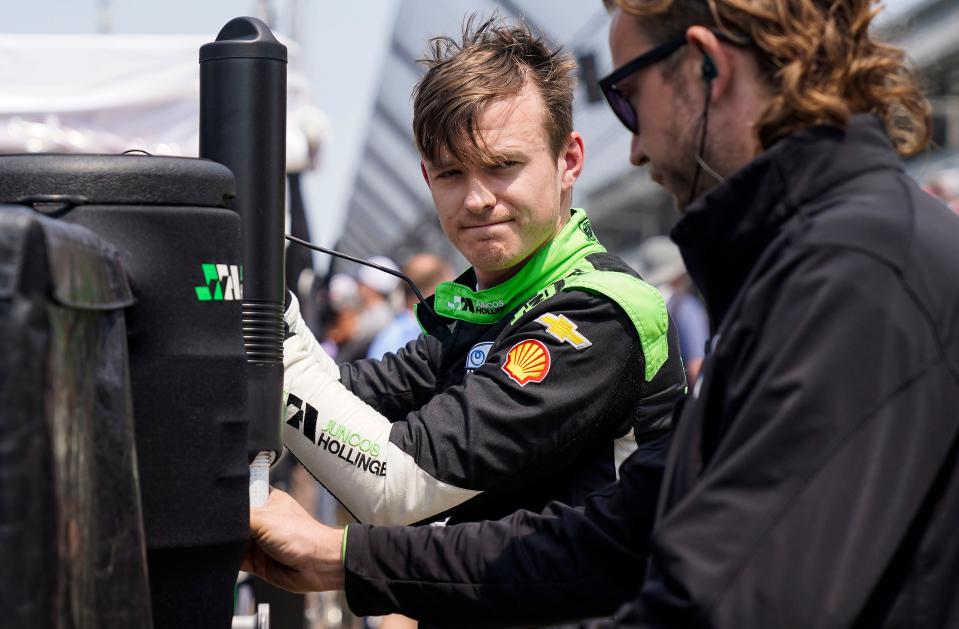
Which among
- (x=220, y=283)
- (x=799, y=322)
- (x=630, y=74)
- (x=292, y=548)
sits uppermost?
(x=630, y=74)

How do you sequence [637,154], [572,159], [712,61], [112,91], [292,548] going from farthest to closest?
[112,91]
[572,159]
[292,548]
[637,154]
[712,61]

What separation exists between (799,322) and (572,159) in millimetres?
1307

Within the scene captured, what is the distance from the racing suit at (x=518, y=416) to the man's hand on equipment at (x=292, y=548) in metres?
0.13

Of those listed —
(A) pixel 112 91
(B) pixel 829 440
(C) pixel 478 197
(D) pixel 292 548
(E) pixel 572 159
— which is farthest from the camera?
(A) pixel 112 91

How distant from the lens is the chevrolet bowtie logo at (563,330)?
218 centimetres

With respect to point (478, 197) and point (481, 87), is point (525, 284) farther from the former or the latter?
point (481, 87)

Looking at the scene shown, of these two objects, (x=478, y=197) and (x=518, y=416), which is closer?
(x=518, y=416)

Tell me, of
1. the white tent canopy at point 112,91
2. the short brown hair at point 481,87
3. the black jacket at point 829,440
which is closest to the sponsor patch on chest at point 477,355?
the short brown hair at point 481,87

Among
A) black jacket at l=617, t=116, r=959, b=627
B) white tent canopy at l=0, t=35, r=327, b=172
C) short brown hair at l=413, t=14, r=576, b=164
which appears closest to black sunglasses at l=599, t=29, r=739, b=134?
black jacket at l=617, t=116, r=959, b=627

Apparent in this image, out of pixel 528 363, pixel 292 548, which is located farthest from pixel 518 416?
pixel 292 548

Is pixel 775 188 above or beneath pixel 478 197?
above

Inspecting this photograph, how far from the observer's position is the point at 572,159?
258 centimetres

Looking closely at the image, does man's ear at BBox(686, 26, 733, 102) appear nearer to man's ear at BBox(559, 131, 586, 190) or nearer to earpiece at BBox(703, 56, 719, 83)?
earpiece at BBox(703, 56, 719, 83)

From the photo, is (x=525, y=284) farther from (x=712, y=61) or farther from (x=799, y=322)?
(x=799, y=322)
